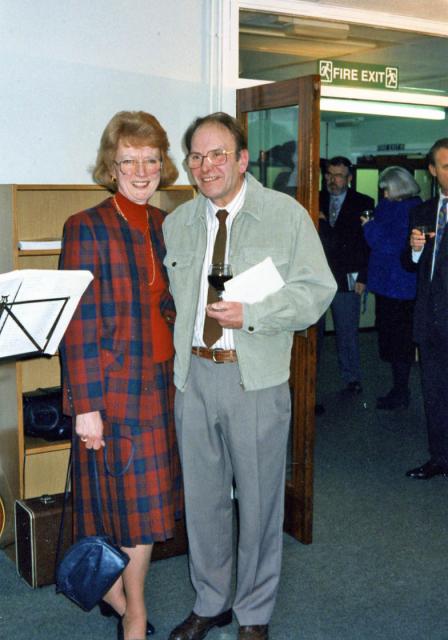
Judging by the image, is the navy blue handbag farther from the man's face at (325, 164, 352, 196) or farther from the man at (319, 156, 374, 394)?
the man's face at (325, 164, 352, 196)

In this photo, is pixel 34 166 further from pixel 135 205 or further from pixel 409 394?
pixel 409 394

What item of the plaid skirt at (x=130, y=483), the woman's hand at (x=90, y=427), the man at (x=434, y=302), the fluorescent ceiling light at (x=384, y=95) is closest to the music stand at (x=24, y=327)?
the woman's hand at (x=90, y=427)

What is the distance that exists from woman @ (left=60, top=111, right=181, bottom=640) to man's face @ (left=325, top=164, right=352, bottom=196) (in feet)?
11.5

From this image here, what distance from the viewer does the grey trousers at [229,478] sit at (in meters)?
2.72

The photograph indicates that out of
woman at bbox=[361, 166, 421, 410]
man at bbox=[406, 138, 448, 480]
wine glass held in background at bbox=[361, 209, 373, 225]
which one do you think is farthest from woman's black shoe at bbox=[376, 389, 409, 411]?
man at bbox=[406, 138, 448, 480]

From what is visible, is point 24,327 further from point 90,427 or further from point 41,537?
point 41,537

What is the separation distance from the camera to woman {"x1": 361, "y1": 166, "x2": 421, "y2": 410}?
5.77m

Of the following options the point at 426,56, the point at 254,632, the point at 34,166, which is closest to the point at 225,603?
the point at 254,632

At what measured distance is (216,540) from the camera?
2900mm

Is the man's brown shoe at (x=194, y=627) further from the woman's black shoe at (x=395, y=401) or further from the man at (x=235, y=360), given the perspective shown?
the woman's black shoe at (x=395, y=401)

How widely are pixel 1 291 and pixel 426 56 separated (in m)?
4.78

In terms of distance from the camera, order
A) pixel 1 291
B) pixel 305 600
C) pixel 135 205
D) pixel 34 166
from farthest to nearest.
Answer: pixel 34 166 → pixel 305 600 → pixel 135 205 → pixel 1 291

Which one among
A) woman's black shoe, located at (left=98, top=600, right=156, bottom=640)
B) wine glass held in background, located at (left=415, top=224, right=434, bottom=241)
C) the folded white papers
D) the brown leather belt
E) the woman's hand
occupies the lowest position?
woman's black shoe, located at (left=98, top=600, right=156, bottom=640)

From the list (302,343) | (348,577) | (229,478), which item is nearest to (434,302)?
(302,343)
